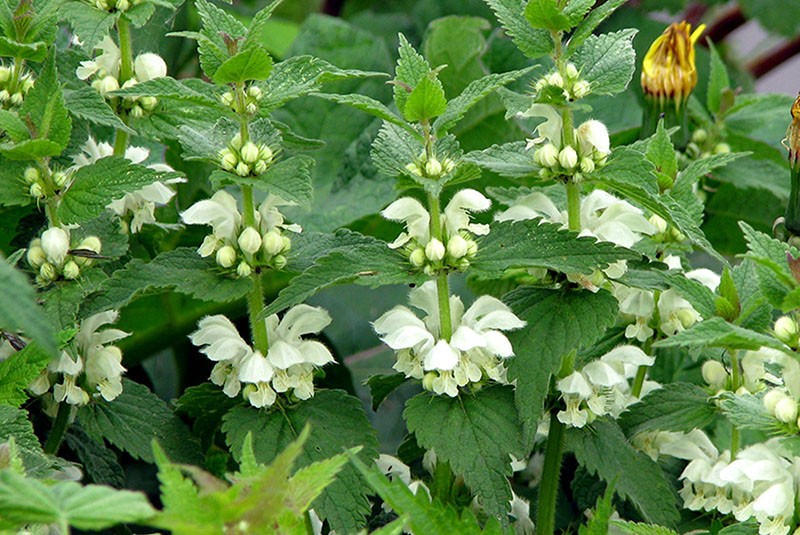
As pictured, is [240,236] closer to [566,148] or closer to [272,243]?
[272,243]

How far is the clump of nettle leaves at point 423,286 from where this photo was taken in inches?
28.7

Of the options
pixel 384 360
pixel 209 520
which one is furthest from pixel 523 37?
pixel 384 360

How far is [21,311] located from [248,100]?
0.30 metres

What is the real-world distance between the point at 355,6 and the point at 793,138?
3.79ft

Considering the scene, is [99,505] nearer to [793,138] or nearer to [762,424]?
[762,424]

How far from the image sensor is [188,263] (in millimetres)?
796

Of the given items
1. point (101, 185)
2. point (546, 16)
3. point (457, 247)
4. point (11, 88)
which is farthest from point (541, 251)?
point (11, 88)

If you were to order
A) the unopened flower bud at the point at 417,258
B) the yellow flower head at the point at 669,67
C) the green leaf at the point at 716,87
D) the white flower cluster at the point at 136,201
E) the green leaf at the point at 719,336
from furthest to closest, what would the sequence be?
the green leaf at the point at 716,87, the yellow flower head at the point at 669,67, the white flower cluster at the point at 136,201, the unopened flower bud at the point at 417,258, the green leaf at the point at 719,336

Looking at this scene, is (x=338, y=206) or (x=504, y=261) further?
(x=338, y=206)

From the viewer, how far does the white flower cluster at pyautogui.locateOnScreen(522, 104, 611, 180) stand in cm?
77

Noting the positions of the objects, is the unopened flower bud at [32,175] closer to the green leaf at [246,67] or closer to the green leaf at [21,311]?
the green leaf at [246,67]

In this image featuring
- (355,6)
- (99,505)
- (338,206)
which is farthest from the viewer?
(355,6)

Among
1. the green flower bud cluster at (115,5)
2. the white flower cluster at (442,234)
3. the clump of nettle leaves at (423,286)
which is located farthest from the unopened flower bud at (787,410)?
the green flower bud cluster at (115,5)

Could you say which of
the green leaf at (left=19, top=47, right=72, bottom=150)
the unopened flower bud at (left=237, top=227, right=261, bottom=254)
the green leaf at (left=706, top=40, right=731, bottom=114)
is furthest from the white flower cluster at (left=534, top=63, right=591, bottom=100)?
the green leaf at (left=706, top=40, right=731, bottom=114)
